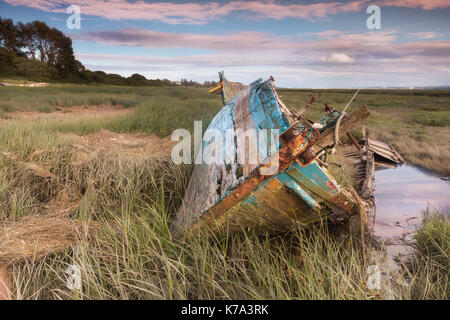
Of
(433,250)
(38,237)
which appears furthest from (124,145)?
(433,250)

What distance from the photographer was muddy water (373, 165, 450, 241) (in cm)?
390

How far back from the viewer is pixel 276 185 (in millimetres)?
1925

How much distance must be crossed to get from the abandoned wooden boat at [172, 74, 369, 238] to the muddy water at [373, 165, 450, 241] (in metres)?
2.10

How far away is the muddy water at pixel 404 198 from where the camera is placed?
3.90 metres

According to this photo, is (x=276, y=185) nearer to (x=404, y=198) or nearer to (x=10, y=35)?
(x=404, y=198)

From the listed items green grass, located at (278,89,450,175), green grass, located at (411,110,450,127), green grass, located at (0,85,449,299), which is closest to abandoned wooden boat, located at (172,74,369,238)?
green grass, located at (0,85,449,299)

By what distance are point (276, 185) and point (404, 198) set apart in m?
4.81

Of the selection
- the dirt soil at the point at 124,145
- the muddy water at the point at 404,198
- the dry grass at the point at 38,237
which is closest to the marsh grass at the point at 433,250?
the muddy water at the point at 404,198

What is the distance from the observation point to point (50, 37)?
4541 centimetres

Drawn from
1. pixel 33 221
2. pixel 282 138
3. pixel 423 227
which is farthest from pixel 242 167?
pixel 423 227

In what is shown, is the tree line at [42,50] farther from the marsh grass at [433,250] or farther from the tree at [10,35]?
the marsh grass at [433,250]

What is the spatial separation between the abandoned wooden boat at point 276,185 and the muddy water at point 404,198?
210 cm

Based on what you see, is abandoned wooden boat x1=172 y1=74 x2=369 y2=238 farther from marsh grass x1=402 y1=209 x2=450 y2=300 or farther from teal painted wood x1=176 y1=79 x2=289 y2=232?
marsh grass x1=402 y1=209 x2=450 y2=300
